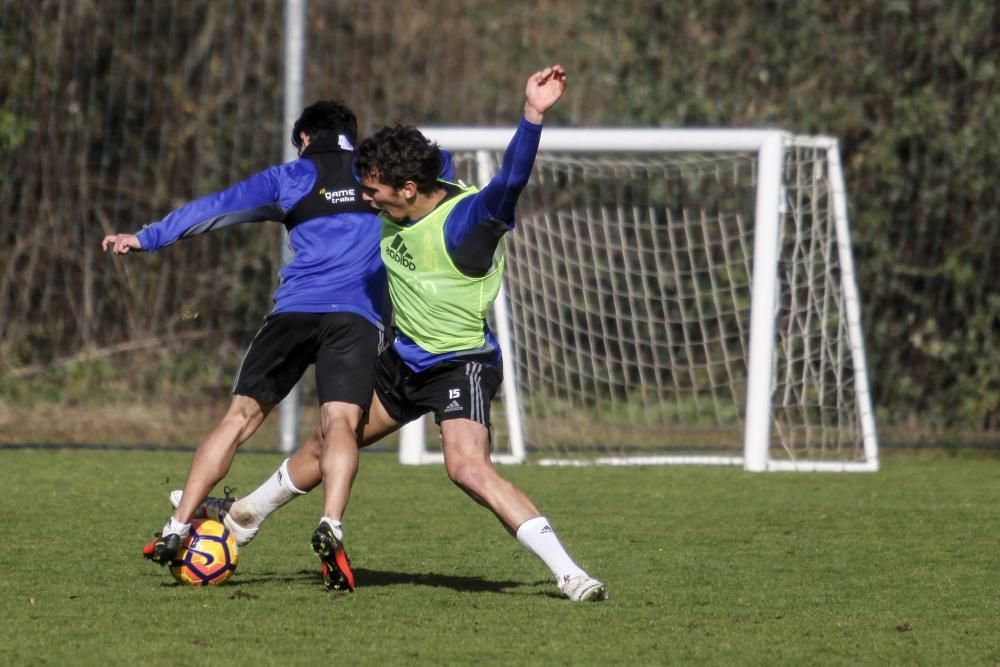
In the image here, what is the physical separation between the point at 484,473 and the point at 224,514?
4.26 feet

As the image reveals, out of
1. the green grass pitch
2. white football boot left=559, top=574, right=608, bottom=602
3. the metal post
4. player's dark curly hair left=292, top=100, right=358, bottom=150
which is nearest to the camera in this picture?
the green grass pitch

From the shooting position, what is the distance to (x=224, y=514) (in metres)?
6.23

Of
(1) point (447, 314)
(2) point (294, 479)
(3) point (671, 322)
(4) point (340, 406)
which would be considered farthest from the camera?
(3) point (671, 322)

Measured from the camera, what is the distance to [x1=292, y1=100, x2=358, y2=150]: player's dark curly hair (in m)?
6.35

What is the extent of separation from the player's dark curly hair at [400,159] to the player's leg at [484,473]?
0.72 metres

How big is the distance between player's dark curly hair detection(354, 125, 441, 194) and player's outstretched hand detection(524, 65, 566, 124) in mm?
461

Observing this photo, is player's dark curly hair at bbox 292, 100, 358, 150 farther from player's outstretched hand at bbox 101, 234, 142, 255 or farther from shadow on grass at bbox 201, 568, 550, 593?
shadow on grass at bbox 201, 568, 550, 593

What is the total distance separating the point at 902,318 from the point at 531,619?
804 centimetres

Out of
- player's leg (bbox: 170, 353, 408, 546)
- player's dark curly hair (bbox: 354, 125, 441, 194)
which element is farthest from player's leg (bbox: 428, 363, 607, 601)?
player's dark curly hair (bbox: 354, 125, 441, 194)

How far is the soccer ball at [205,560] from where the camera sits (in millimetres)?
5805

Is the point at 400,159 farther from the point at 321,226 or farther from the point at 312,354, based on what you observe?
the point at 312,354

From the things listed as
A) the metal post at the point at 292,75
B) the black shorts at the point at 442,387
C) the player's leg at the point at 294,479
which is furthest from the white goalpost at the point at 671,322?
the black shorts at the point at 442,387

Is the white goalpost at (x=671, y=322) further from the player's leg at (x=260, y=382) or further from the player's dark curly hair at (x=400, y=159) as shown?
the player's dark curly hair at (x=400, y=159)

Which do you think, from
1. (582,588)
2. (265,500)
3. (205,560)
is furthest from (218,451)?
(582,588)
